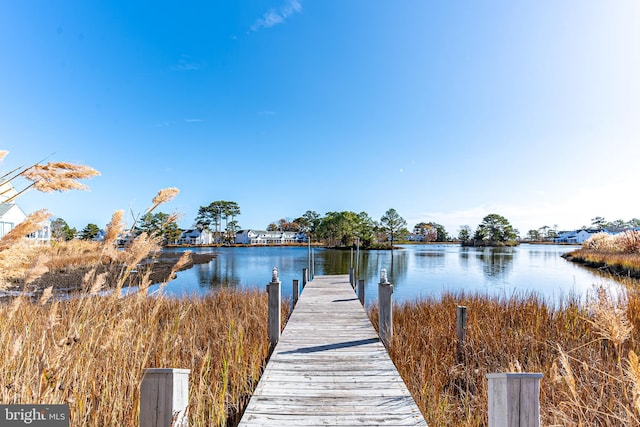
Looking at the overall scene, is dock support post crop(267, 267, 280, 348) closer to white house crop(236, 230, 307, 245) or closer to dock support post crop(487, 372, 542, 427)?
dock support post crop(487, 372, 542, 427)

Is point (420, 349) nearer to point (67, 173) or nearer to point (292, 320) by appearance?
point (292, 320)

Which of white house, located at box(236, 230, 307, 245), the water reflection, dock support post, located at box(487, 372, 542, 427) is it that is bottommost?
the water reflection

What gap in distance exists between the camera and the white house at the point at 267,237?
82938 mm

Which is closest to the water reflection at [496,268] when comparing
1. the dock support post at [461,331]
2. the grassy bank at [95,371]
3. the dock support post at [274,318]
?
the dock support post at [461,331]

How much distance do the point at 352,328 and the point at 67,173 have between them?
476 cm

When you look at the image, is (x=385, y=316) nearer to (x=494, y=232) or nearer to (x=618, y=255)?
(x=618, y=255)

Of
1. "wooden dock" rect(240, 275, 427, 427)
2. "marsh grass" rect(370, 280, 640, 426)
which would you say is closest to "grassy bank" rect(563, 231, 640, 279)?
"marsh grass" rect(370, 280, 640, 426)

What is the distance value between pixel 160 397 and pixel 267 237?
8560cm

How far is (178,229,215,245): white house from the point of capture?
81.1 m

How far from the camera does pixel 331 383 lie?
3.41 metres

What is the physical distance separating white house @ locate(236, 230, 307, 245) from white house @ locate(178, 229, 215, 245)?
24.8 ft

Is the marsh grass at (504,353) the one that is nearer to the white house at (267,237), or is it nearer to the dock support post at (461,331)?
the dock support post at (461,331)

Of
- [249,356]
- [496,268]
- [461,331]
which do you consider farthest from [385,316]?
[496,268]

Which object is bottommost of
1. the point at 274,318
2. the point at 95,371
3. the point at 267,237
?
the point at 267,237
